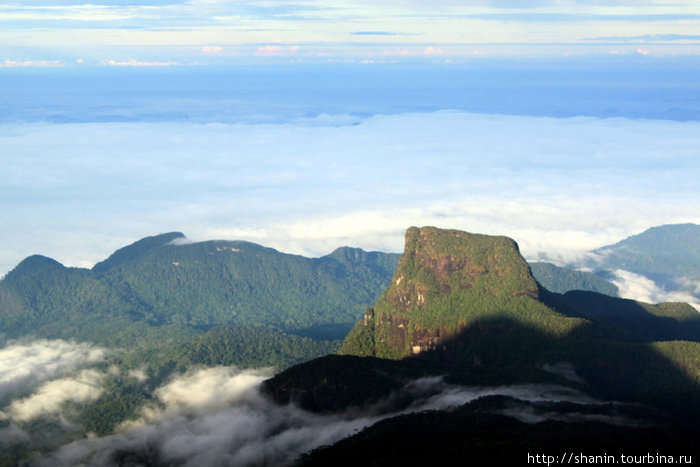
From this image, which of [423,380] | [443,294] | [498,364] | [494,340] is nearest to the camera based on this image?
[423,380]

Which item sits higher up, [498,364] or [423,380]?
[423,380]

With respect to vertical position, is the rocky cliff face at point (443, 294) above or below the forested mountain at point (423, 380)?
above

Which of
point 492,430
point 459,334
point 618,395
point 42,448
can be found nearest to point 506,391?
point 618,395

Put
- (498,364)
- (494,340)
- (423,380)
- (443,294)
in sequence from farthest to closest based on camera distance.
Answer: (443,294), (494,340), (498,364), (423,380)

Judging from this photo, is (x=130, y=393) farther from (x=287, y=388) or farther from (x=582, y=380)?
(x=582, y=380)

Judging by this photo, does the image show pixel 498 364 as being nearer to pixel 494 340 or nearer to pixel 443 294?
pixel 494 340

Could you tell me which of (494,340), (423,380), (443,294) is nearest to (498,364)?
(494,340)

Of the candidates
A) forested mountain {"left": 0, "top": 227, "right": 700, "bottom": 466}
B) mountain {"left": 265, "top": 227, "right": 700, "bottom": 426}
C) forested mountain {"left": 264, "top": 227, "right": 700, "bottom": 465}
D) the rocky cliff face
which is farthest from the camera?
the rocky cliff face

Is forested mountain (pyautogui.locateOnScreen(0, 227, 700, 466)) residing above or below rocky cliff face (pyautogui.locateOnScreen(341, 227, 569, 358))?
below
